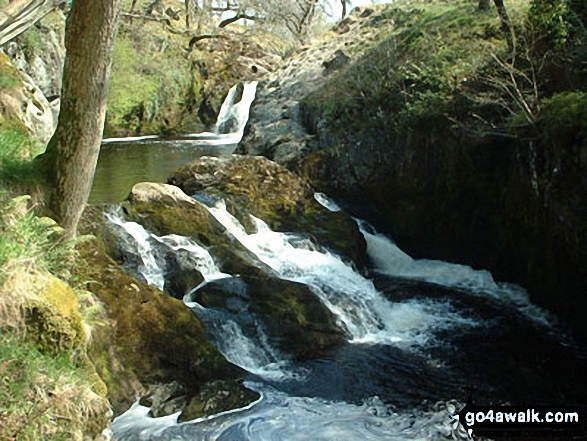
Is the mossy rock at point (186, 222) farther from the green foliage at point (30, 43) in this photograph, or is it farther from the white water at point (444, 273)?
the green foliage at point (30, 43)

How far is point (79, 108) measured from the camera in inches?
173

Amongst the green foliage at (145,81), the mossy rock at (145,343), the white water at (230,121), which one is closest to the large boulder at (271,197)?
the mossy rock at (145,343)

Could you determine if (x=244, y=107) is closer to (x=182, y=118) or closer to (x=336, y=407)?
(x=182, y=118)

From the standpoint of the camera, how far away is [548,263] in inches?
320

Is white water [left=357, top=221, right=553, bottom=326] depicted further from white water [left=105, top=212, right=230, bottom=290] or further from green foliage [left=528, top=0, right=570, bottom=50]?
green foliage [left=528, top=0, right=570, bottom=50]

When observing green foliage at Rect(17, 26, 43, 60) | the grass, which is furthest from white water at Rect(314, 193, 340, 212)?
green foliage at Rect(17, 26, 43, 60)

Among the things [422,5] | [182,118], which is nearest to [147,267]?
[422,5]

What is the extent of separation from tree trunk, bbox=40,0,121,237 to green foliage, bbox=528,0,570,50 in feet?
23.1

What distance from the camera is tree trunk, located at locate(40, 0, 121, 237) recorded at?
4.07m

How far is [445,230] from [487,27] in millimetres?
4410

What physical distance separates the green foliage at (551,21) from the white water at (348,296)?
4.51 m

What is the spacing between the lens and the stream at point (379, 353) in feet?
18.5

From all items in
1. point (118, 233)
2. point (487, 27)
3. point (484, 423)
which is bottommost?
point (484, 423)

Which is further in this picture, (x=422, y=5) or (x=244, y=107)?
(x=244, y=107)
